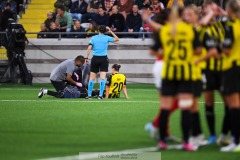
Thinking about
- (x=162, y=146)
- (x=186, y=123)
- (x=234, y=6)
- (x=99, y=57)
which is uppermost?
(x=234, y=6)

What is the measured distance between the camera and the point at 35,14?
130 feet

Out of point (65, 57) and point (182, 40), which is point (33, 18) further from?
point (182, 40)

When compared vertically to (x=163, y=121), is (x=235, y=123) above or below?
below

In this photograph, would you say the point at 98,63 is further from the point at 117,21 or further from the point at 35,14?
the point at 35,14

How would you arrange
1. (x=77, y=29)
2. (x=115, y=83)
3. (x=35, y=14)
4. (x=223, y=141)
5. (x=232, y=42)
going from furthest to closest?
(x=35, y=14), (x=77, y=29), (x=115, y=83), (x=223, y=141), (x=232, y=42)

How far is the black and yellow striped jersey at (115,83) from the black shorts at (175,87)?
13.4 metres

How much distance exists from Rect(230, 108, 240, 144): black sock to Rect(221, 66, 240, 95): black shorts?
1.00 feet

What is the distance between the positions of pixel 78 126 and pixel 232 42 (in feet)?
15.6

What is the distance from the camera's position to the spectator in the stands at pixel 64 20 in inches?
1454

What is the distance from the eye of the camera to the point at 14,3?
38656 millimetres

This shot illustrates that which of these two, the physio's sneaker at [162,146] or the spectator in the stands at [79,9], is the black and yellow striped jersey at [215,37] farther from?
the spectator in the stands at [79,9]

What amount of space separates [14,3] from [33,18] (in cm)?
130

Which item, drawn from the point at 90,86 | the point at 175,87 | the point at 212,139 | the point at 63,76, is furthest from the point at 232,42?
the point at 63,76

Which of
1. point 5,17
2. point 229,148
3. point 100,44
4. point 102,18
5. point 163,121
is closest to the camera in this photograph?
point 163,121
